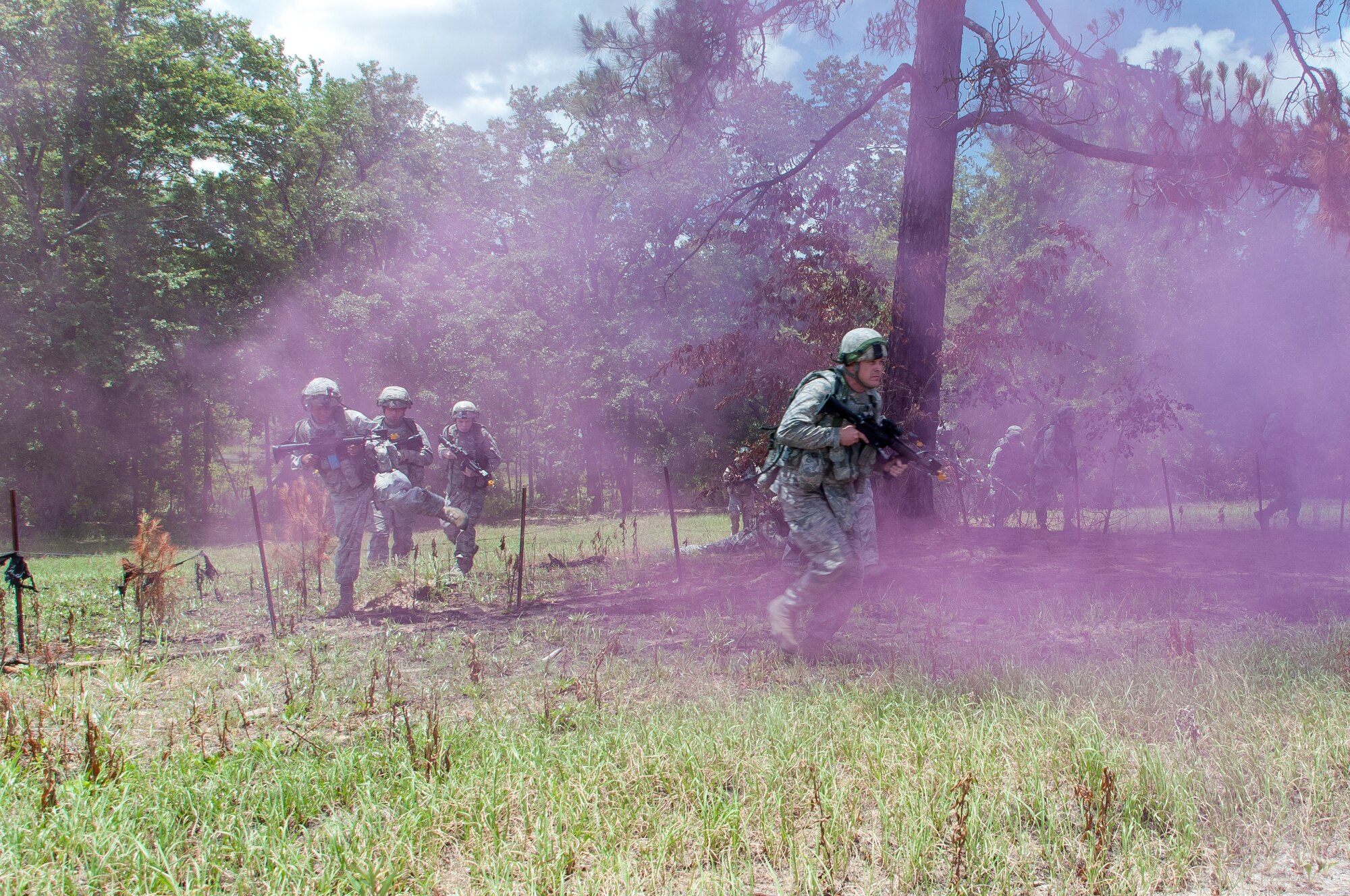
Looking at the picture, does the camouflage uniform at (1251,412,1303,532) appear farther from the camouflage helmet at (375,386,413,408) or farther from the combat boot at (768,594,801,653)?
the camouflage helmet at (375,386,413,408)

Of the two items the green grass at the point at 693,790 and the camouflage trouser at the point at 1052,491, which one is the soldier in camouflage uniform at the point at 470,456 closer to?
the green grass at the point at 693,790

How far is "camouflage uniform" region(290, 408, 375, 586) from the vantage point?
707 cm

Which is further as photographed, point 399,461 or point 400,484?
point 399,461

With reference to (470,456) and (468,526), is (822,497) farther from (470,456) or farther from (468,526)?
(470,456)

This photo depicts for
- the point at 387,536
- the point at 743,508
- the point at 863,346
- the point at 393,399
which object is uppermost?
the point at 393,399

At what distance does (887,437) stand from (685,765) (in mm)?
2273

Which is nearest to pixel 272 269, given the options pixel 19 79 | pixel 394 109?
pixel 19 79

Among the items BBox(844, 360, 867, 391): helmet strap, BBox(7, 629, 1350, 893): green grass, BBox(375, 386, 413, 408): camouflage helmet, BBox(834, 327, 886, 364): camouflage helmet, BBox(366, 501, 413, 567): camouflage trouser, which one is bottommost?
BBox(7, 629, 1350, 893): green grass

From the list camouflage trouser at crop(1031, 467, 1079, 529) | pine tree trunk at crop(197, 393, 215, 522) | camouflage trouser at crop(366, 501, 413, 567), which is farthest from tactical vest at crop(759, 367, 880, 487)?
pine tree trunk at crop(197, 393, 215, 522)

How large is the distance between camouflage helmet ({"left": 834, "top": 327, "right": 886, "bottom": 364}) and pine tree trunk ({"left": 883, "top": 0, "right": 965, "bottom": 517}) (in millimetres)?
3482

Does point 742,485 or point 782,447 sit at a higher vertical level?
point 782,447

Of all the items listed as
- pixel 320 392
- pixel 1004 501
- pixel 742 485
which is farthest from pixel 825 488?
pixel 1004 501

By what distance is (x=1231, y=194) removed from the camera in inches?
296

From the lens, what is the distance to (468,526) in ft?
29.1
